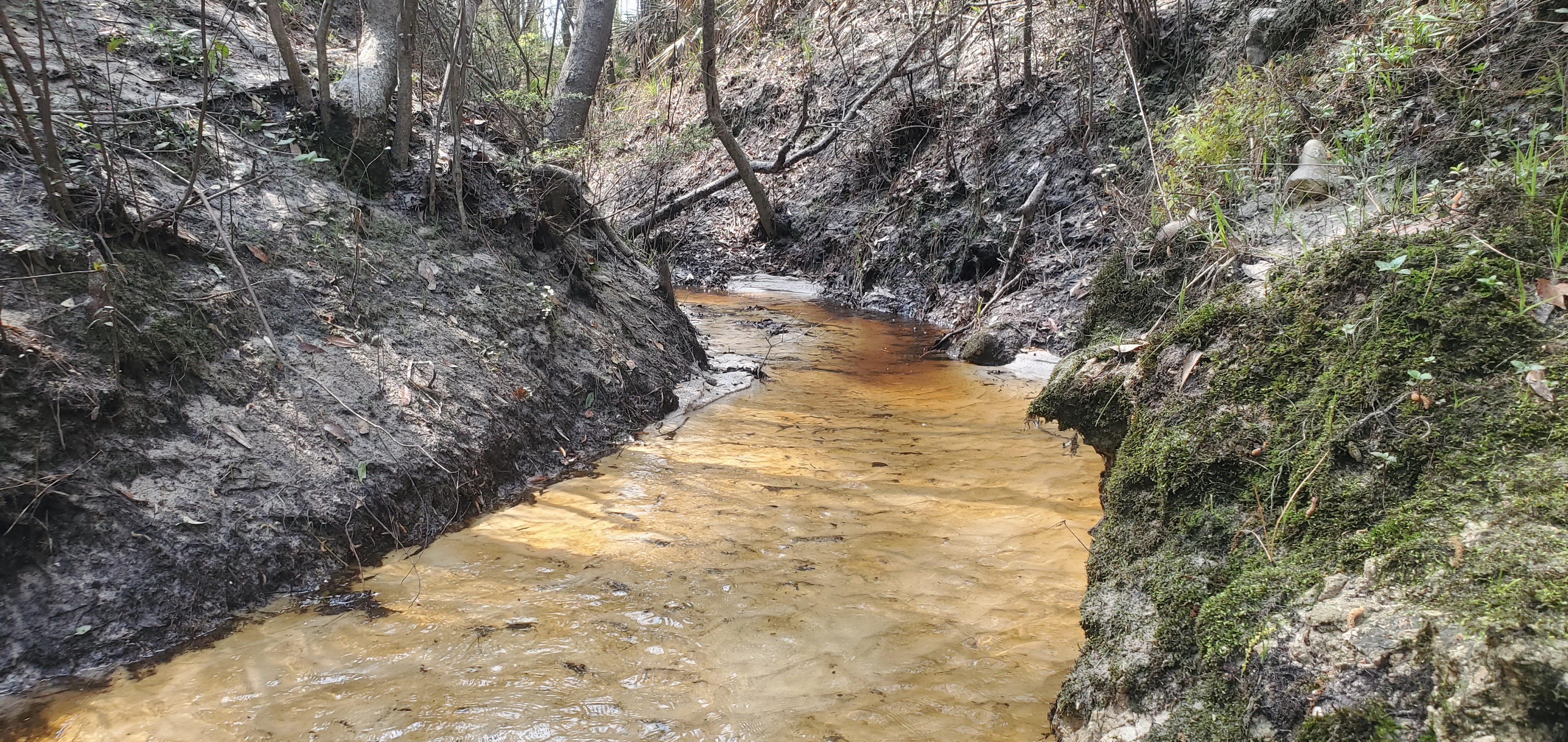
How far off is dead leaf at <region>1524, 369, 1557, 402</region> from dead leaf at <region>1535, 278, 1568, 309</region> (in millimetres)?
220

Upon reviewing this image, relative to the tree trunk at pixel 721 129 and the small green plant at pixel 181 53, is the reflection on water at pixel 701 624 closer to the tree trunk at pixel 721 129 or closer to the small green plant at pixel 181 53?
the small green plant at pixel 181 53

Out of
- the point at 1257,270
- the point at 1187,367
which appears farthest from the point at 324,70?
the point at 1257,270

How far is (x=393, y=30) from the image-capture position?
14.6ft

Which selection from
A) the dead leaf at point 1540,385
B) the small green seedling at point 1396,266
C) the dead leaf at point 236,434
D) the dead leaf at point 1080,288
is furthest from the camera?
the dead leaf at point 1080,288

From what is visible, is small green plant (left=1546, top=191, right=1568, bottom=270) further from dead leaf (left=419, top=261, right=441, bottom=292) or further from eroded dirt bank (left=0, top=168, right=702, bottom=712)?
dead leaf (left=419, top=261, right=441, bottom=292)

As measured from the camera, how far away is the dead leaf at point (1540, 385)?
1603mm

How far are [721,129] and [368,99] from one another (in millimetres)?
6246

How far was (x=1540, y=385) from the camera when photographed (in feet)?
5.35

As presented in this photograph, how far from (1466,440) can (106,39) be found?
5.86 m

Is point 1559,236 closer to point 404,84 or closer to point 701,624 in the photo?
point 701,624

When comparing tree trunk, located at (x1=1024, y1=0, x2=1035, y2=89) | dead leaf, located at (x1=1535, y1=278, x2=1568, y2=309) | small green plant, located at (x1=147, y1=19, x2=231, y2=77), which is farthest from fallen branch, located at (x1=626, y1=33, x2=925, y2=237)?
dead leaf, located at (x1=1535, y1=278, x2=1568, y2=309)

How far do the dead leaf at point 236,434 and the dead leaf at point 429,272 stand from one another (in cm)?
148

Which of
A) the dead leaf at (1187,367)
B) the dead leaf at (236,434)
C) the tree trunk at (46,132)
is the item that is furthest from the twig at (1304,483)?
the tree trunk at (46,132)

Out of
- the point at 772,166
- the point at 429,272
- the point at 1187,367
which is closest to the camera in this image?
the point at 1187,367
